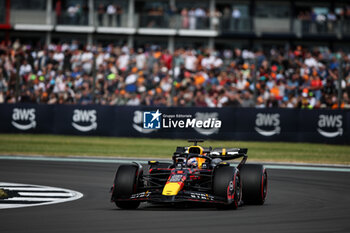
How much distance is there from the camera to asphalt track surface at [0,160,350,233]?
8.07 m

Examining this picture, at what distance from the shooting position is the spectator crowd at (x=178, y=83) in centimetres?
2389

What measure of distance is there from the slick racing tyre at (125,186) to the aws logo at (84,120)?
14612mm

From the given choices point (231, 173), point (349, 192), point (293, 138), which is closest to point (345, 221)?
point (231, 173)

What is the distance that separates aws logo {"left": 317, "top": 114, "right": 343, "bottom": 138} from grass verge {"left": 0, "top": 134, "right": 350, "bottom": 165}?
392 mm

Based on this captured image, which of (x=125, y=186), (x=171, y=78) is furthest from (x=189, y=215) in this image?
(x=171, y=78)

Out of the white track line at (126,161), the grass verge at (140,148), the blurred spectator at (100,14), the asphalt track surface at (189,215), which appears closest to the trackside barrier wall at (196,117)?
the grass verge at (140,148)

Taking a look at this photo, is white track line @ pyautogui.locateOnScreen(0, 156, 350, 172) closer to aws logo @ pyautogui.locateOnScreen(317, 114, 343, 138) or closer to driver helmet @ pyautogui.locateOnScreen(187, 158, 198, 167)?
aws logo @ pyautogui.locateOnScreen(317, 114, 343, 138)

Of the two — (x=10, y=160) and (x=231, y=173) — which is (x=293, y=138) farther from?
(x=231, y=173)

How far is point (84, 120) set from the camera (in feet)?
80.7

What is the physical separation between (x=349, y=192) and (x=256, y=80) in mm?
11400

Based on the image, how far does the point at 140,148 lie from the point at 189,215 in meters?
13.6

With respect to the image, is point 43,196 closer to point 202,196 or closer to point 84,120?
point 202,196

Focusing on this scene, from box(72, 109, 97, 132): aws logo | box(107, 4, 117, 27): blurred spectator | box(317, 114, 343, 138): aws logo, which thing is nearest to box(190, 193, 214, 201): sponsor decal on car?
box(317, 114, 343, 138): aws logo

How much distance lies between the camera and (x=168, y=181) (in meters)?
9.63
